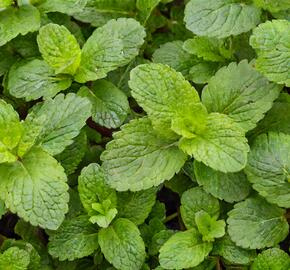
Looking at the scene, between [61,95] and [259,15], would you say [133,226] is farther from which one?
[259,15]

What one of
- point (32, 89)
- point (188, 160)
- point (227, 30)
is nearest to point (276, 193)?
point (188, 160)

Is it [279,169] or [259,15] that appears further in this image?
[259,15]

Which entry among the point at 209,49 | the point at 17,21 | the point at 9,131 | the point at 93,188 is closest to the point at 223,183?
the point at 93,188

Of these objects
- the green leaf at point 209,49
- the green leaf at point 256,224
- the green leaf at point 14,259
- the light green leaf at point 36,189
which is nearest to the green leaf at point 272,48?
the green leaf at point 209,49

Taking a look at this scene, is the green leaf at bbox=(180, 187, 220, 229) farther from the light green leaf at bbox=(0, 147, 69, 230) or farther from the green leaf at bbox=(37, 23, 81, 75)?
the green leaf at bbox=(37, 23, 81, 75)

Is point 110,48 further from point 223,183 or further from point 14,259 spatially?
point 14,259

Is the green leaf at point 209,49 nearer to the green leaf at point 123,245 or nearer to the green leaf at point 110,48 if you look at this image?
the green leaf at point 110,48

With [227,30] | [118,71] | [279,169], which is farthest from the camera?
[118,71]
